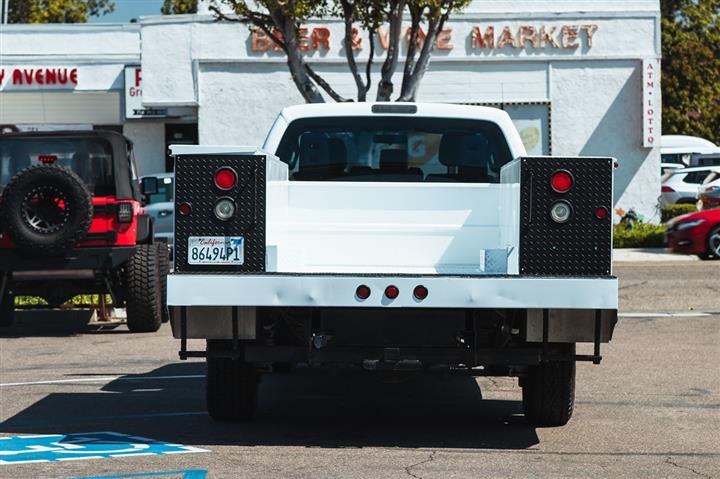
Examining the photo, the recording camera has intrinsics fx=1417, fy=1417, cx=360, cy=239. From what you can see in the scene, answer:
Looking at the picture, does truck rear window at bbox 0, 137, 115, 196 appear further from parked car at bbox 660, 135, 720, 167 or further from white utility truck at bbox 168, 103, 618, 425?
parked car at bbox 660, 135, 720, 167

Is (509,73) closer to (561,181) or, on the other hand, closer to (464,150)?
(464,150)

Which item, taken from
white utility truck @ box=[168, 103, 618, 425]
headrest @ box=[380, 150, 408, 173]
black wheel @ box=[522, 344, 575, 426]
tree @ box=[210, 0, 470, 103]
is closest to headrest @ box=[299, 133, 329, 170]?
headrest @ box=[380, 150, 408, 173]

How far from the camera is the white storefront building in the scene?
31906 mm

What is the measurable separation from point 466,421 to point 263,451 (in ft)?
5.80

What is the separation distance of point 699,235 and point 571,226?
643 inches

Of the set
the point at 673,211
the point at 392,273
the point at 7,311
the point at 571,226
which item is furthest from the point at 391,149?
the point at 673,211

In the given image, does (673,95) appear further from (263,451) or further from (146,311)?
(263,451)

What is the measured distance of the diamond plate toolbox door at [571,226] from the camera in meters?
7.73

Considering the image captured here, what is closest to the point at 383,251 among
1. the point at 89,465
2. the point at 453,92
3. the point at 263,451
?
the point at 263,451

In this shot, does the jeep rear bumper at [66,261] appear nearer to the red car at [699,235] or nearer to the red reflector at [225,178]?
the red reflector at [225,178]

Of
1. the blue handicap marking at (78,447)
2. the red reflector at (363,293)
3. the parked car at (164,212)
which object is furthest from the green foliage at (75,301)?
the parked car at (164,212)

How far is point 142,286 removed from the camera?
48.4 ft

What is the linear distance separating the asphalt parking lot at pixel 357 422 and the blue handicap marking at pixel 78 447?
0.02m

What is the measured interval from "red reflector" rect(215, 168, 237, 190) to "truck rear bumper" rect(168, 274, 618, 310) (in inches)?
19.8
